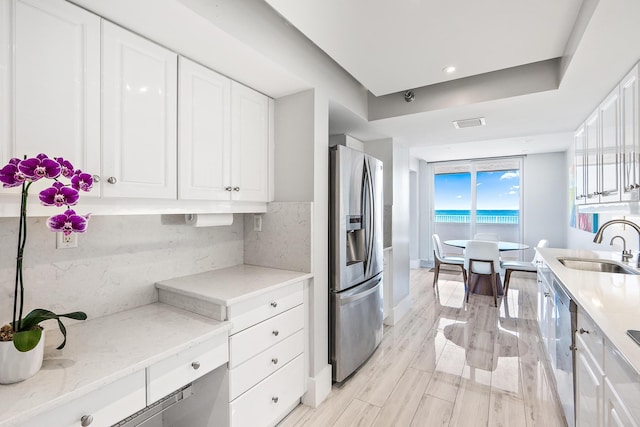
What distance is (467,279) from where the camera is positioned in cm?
468

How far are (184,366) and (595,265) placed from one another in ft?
10.6

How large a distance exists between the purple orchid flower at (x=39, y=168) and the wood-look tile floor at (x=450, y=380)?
1.91 m

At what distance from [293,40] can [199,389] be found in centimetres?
217

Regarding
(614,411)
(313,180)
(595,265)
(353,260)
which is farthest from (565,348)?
(313,180)

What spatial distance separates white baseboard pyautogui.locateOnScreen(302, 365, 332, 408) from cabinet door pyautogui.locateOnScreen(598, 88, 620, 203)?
7.86 ft

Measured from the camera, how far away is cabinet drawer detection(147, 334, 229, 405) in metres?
1.21

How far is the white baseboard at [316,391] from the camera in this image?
6.97ft

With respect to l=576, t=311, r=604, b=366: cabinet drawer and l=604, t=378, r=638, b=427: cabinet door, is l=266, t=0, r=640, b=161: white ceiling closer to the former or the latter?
l=576, t=311, r=604, b=366: cabinet drawer

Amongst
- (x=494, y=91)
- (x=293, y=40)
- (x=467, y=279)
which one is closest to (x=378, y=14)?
(x=293, y=40)

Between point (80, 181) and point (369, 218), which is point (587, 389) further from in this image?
point (80, 181)

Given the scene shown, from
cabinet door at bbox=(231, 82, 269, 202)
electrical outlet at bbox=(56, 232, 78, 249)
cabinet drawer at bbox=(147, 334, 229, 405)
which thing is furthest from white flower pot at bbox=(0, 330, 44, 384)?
cabinet door at bbox=(231, 82, 269, 202)

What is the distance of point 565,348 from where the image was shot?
71.7 inches

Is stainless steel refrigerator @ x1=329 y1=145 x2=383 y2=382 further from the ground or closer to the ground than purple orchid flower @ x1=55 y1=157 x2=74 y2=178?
closer to the ground

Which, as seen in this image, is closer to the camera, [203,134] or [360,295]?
[203,134]
